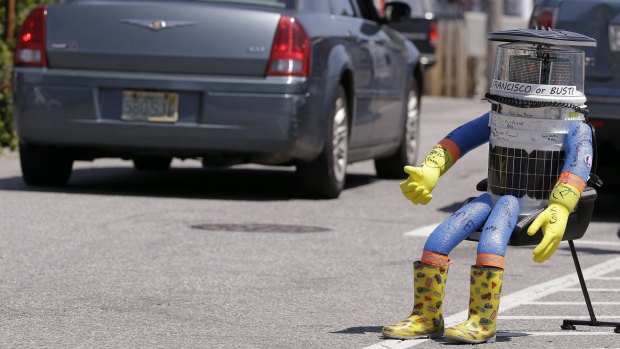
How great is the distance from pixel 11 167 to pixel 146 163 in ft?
3.45

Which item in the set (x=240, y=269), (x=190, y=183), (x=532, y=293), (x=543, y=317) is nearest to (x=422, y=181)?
(x=543, y=317)

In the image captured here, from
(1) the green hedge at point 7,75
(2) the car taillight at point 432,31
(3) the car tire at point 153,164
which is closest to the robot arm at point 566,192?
(3) the car tire at point 153,164

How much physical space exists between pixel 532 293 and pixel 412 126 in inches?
253

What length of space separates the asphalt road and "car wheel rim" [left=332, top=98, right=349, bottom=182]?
0.29 m

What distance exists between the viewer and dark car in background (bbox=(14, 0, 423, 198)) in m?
11.1

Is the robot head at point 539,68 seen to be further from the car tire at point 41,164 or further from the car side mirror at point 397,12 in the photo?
the car side mirror at point 397,12

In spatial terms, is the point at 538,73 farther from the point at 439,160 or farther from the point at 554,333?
the point at 554,333

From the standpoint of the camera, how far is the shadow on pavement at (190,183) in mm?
11820

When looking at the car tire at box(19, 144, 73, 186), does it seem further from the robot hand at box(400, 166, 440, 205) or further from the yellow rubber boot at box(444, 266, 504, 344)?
the yellow rubber boot at box(444, 266, 504, 344)

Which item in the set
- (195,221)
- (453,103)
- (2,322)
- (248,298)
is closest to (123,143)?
(195,221)

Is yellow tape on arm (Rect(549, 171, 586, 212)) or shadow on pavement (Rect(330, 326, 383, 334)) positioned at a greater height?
yellow tape on arm (Rect(549, 171, 586, 212))

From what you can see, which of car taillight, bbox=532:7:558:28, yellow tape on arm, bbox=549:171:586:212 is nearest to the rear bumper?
car taillight, bbox=532:7:558:28

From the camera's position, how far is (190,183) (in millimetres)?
12859

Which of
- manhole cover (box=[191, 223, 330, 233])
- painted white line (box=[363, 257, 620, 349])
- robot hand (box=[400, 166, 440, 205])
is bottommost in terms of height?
manhole cover (box=[191, 223, 330, 233])
